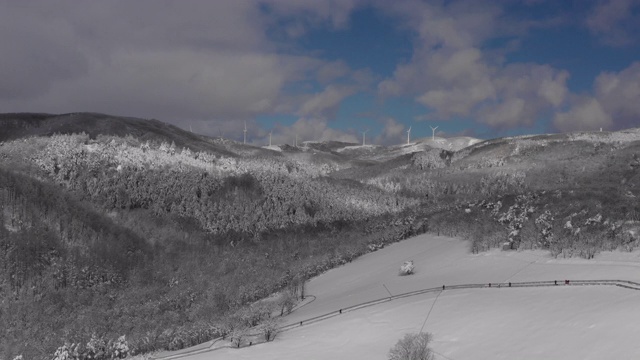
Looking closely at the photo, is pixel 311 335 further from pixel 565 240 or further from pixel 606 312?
pixel 565 240

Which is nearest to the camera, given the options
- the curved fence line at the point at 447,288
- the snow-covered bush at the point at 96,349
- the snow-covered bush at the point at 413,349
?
the snow-covered bush at the point at 413,349

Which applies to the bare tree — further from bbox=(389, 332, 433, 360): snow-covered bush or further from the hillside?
bbox=(389, 332, 433, 360): snow-covered bush

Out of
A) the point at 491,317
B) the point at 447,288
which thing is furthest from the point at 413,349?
the point at 447,288

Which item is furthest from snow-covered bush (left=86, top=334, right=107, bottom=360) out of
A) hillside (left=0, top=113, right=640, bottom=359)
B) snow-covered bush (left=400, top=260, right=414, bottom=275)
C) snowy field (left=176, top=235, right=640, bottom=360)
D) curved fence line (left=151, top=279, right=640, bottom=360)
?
snow-covered bush (left=400, top=260, right=414, bottom=275)

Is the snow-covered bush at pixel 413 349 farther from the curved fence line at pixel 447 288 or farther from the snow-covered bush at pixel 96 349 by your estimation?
the snow-covered bush at pixel 96 349

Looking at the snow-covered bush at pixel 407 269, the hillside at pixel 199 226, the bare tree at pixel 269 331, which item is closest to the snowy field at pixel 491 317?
the bare tree at pixel 269 331
